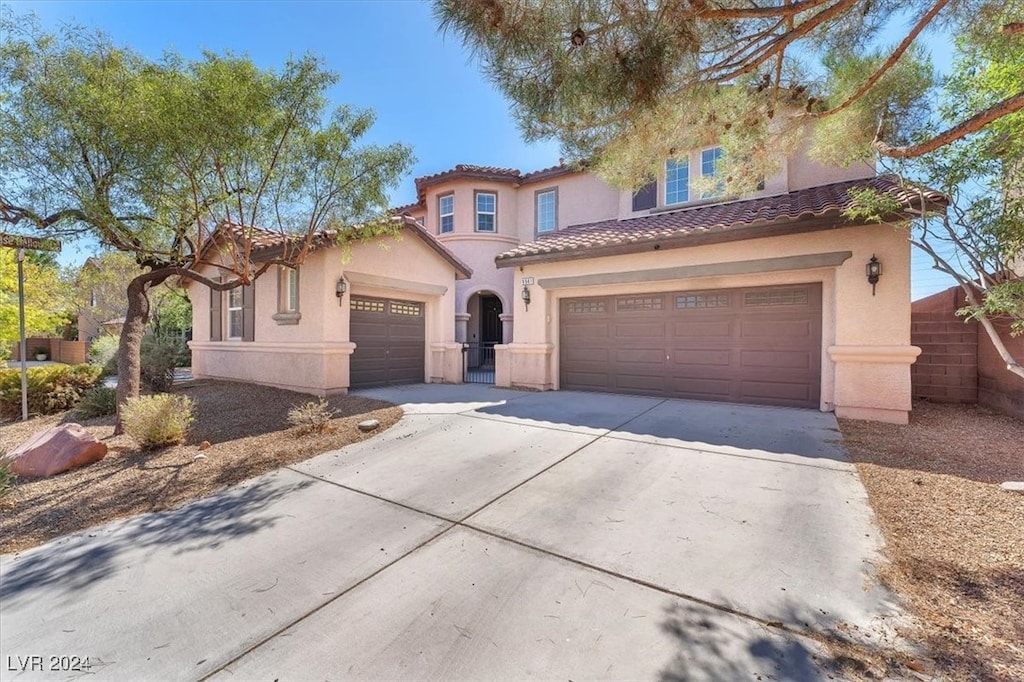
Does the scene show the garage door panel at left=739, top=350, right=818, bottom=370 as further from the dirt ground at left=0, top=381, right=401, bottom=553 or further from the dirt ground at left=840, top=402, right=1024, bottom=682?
the dirt ground at left=0, top=381, right=401, bottom=553

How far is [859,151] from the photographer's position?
6.03 meters

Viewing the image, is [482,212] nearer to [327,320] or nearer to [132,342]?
[327,320]

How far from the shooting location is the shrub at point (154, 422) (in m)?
5.80

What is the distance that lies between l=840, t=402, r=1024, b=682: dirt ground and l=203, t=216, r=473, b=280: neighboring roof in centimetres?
845

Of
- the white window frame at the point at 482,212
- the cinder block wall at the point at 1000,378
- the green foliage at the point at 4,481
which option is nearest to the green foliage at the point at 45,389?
the green foliage at the point at 4,481

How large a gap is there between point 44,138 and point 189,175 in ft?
5.32

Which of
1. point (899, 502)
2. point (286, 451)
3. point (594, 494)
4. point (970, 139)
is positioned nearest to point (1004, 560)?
point (899, 502)

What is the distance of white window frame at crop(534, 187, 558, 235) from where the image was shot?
15.2 m

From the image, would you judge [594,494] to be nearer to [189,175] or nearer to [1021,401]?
[189,175]

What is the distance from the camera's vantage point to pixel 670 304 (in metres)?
9.48

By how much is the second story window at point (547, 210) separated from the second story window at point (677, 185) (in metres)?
4.14

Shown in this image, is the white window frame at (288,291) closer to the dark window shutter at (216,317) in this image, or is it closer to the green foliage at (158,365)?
the green foliage at (158,365)

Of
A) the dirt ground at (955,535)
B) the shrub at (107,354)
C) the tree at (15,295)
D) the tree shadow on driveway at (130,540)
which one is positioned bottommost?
the tree shadow on driveway at (130,540)

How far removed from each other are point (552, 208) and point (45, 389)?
14040mm
